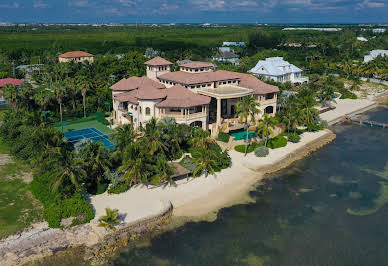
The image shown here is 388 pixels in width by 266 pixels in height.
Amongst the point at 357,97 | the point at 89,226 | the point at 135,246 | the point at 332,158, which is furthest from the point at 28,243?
the point at 357,97

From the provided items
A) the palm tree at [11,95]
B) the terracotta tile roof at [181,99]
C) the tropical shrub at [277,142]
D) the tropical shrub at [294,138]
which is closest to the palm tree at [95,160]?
the terracotta tile roof at [181,99]

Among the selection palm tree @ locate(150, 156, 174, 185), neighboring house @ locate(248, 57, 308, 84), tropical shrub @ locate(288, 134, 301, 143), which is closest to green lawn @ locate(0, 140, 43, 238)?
palm tree @ locate(150, 156, 174, 185)

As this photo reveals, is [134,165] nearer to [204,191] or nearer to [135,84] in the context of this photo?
[204,191]

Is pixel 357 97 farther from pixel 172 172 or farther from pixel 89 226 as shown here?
pixel 89 226

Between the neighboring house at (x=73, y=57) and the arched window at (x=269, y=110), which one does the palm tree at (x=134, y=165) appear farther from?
the neighboring house at (x=73, y=57)

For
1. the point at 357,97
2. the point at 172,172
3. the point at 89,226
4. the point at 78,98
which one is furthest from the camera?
the point at 357,97

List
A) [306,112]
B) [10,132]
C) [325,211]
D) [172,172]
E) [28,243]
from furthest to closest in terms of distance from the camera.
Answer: [306,112], [10,132], [172,172], [325,211], [28,243]

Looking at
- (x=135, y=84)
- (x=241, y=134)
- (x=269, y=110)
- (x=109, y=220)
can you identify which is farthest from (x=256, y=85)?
(x=109, y=220)
